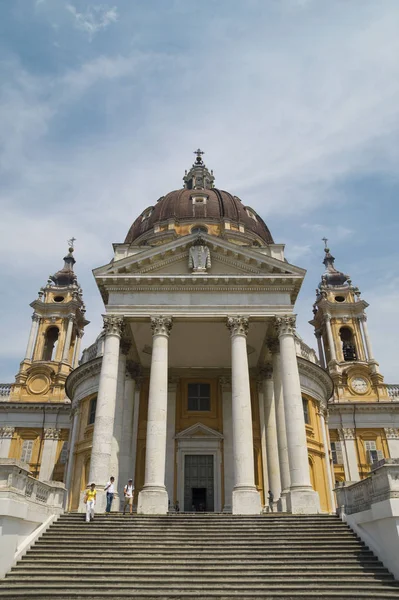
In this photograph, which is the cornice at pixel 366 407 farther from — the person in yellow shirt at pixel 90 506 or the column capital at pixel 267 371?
the person in yellow shirt at pixel 90 506

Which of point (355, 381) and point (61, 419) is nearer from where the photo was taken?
point (61, 419)

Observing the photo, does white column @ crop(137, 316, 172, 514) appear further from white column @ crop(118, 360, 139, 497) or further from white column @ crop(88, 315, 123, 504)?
white column @ crop(118, 360, 139, 497)

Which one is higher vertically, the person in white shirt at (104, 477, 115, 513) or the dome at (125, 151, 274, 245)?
the dome at (125, 151, 274, 245)

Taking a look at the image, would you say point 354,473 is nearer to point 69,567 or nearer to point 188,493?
point 188,493

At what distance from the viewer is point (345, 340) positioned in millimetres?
45031

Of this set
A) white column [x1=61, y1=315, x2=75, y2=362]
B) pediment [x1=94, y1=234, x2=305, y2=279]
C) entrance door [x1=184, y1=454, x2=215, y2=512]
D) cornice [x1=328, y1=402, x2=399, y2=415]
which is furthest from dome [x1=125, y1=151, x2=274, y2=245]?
Result: entrance door [x1=184, y1=454, x2=215, y2=512]

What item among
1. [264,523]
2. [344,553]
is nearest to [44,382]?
[264,523]

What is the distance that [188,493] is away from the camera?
24.8 meters

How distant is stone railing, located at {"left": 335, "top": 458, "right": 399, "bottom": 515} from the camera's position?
12586 mm

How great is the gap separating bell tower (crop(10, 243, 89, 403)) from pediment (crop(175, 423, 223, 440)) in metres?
17.4

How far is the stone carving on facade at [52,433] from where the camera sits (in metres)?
36.8

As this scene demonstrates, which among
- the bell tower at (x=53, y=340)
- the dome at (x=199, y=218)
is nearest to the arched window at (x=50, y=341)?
the bell tower at (x=53, y=340)

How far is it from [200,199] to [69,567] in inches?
1258

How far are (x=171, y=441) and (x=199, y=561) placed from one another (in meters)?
13.6
